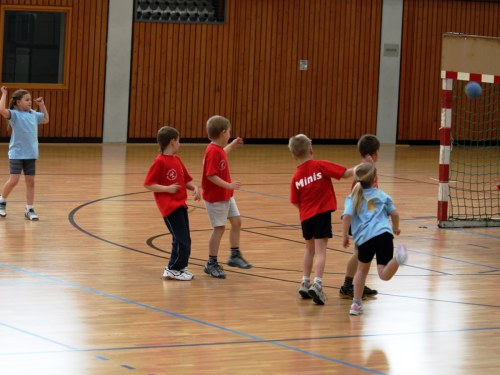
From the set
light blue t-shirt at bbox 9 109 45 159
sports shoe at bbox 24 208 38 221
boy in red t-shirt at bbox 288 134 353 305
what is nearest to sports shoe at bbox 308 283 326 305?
boy in red t-shirt at bbox 288 134 353 305

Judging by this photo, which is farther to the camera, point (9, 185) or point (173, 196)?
point (9, 185)

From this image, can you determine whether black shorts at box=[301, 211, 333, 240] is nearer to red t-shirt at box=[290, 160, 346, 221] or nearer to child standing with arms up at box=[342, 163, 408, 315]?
red t-shirt at box=[290, 160, 346, 221]

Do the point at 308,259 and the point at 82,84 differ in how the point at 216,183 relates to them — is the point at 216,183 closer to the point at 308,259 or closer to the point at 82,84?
the point at 308,259

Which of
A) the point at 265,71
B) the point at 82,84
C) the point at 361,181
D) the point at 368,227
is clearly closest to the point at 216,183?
the point at 361,181

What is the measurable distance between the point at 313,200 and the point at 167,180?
1283 mm

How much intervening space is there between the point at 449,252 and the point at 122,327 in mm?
4780

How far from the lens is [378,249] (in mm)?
7805

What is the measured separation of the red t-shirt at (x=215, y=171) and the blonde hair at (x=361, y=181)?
146cm

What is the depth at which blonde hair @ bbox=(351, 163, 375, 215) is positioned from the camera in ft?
25.6

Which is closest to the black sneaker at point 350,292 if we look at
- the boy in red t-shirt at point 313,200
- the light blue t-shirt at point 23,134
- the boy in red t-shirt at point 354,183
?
the boy in red t-shirt at point 354,183

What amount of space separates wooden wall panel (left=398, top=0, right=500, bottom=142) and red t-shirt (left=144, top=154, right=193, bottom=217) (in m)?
16.1

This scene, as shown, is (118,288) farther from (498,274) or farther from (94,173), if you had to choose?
(94,173)

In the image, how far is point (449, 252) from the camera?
10867 mm

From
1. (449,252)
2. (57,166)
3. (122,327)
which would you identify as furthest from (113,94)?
(122,327)
